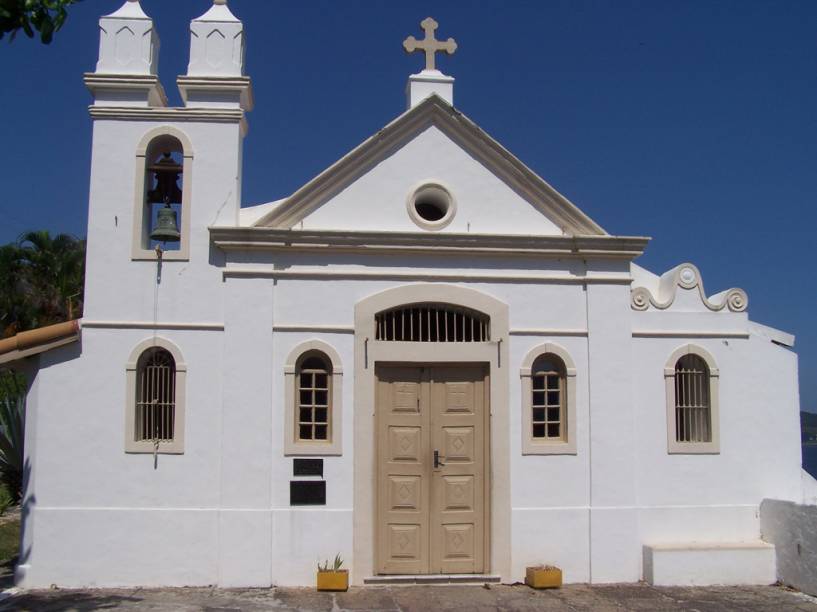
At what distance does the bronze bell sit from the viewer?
1134cm

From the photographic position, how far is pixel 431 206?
12.0 m

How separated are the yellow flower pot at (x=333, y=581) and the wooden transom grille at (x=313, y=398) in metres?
1.62

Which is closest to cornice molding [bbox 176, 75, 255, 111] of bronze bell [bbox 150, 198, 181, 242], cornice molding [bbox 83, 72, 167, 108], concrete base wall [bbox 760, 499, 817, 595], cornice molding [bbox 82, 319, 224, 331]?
cornice molding [bbox 83, 72, 167, 108]

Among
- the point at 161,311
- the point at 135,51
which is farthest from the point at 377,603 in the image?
the point at 135,51

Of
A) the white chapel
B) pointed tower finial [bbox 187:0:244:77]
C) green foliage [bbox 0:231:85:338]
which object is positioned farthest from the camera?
green foliage [bbox 0:231:85:338]

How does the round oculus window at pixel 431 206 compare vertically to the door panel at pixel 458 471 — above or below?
above

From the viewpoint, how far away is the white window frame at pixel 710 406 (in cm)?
1175

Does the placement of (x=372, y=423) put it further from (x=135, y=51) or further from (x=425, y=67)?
(x=135, y=51)

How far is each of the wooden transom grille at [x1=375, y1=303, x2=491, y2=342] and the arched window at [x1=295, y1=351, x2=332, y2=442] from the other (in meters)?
0.85

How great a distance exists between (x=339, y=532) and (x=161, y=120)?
5.64 meters

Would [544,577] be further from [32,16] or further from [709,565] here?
[32,16]

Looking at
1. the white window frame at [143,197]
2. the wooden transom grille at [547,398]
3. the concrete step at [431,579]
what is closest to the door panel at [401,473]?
the concrete step at [431,579]

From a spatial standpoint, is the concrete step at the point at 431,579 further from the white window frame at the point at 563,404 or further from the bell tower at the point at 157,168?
the bell tower at the point at 157,168

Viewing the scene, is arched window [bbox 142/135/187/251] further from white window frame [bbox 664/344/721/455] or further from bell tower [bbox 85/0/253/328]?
white window frame [bbox 664/344/721/455]
